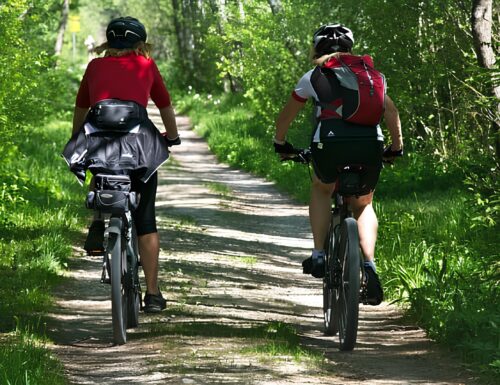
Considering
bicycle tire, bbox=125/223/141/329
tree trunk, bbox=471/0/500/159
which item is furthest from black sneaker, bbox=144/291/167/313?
tree trunk, bbox=471/0/500/159

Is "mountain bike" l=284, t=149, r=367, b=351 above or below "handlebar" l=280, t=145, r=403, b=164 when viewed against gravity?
below

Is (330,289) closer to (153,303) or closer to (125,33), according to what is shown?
(153,303)

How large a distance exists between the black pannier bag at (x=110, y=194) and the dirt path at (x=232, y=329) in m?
0.83

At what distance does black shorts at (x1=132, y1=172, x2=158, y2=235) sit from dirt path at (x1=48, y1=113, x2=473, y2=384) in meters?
0.65

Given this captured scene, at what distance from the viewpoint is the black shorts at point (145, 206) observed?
21.9 ft

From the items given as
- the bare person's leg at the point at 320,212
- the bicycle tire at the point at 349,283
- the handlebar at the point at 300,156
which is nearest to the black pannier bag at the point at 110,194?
the handlebar at the point at 300,156

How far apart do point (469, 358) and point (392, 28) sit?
31.4 feet

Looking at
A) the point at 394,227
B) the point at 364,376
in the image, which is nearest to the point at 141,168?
the point at 364,376

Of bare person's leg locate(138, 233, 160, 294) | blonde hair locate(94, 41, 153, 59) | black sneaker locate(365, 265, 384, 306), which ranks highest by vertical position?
blonde hair locate(94, 41, 153, 59)

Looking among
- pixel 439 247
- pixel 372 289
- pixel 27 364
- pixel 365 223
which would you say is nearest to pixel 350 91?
pixel 365 223

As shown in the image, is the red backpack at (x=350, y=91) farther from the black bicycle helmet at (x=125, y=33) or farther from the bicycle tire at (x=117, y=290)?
the bicycle tire at (x=117, y=290)

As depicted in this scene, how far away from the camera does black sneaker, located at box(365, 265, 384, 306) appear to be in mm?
6344

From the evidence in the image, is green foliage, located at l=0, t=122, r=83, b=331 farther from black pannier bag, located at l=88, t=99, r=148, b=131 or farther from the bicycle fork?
black pannier bag, located at l=88, t=99, r=148, b=131

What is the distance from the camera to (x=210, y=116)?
32188 mm
